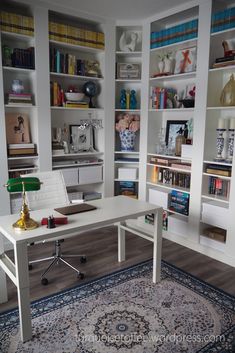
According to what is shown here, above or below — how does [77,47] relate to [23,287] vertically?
above

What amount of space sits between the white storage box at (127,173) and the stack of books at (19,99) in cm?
158

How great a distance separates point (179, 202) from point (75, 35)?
249 centimetres

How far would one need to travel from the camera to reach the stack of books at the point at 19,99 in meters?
3.42

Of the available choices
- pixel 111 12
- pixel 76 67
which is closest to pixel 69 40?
pixel 76 67

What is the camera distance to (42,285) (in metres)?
2.82

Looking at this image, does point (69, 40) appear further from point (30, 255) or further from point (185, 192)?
point (30, 255)

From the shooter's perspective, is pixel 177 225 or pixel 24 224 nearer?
pixel 24 224

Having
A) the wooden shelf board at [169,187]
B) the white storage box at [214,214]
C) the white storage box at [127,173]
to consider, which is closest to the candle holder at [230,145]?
the white storage box at [214,214]

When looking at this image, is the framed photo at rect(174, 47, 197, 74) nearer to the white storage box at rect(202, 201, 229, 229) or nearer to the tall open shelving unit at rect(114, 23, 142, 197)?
the tall open shelving unit at rect(114, 23, 142, 197)

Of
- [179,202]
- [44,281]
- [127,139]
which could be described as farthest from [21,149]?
[179,202]

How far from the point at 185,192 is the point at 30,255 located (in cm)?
200

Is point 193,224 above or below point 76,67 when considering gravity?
below

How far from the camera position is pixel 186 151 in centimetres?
365

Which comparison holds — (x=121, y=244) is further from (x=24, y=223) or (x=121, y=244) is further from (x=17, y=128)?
(x=17, y=128)
